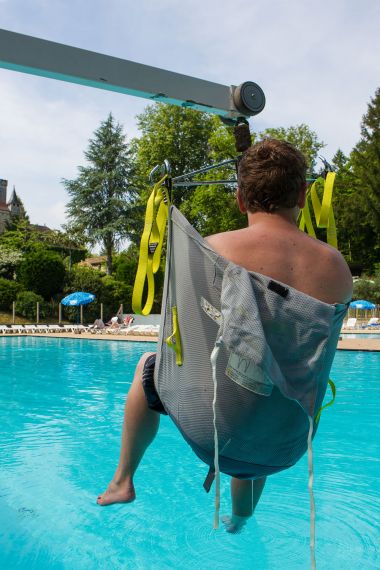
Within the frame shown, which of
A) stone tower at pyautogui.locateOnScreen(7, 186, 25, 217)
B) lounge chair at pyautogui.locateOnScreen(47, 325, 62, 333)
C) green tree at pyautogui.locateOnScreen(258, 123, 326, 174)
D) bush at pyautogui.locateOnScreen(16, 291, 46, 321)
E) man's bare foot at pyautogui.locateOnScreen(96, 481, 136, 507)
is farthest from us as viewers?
stone tower at pyautogui.locateOnScreen(7, 186, 25, 217)

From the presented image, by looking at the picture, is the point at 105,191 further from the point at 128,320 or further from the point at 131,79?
the point at 131,79

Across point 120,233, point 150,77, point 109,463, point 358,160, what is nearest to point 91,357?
point 109,463

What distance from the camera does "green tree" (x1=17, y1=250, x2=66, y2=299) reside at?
2953 cm

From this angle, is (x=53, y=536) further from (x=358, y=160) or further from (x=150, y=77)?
(x=358, y=160)

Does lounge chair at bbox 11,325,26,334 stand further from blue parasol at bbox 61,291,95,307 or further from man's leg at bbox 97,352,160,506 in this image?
man's leg at bbox 97,352,160,506

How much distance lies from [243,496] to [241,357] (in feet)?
3.61

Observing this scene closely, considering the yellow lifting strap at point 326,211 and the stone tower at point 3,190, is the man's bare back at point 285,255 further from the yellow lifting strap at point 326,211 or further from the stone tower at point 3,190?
the stone tower at point 3,190

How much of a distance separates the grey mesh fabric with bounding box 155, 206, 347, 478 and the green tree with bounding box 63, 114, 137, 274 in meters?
36.1

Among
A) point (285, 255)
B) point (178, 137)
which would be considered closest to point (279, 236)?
point (285, 255)

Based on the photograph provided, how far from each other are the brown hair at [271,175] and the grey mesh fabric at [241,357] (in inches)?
10.3

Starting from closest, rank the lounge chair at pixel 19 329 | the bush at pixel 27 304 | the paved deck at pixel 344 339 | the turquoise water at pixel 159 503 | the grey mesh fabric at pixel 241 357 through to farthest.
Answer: the grey mesh fabric at pixel 241 357, the turquoise water at pixel 159 503, the paved deck at pixel 344 339, the lounge chair at pixel 19 329, the bush at pixel 27 304

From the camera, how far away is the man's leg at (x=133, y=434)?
2.33 metres

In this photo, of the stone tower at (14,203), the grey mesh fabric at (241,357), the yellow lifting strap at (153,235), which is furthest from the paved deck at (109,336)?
the stone tower at (14,203)

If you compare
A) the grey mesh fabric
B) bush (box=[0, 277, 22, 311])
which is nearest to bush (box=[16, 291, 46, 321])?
bush (box=[0, 277, 22, 311])
